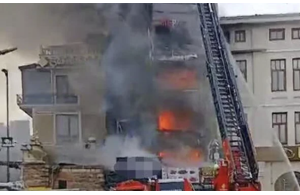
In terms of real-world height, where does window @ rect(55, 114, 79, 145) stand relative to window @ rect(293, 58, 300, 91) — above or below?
below

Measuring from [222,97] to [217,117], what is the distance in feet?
0.30

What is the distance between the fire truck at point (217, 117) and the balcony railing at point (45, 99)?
1.30 feet

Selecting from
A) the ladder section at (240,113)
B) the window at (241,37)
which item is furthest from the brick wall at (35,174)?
the window at (241,37)

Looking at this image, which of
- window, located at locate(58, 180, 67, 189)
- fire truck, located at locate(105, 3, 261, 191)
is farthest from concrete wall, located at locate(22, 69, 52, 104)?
fire truck, located at locate(105, 3, 261, 191)

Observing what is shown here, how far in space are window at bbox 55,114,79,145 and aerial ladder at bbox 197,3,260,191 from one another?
62 centimetres

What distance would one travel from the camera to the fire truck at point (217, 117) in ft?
9.12

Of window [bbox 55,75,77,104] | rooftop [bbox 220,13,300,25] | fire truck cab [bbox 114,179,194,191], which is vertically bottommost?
fire truck cab [bbox 114,179,194,191]

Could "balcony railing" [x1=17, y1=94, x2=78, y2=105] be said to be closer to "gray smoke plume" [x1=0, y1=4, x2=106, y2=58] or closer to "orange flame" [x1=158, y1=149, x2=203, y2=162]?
"gray smoke plume" [x1=0, y1=4, x2=106, y2=58]

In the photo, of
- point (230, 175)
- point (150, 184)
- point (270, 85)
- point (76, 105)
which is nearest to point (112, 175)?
point (150, 184)

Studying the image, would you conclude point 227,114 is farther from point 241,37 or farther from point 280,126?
point 241,37

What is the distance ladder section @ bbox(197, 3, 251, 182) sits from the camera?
279 cm

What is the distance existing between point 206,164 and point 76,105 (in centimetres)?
62

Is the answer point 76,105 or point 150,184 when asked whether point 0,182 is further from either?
point 150,184

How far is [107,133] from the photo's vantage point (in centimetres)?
282
